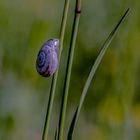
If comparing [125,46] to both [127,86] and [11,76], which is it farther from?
[11,76]

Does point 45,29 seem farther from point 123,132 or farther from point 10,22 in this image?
point 123,132

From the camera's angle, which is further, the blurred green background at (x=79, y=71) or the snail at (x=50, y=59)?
the blurred green background at (x=79, y=71)

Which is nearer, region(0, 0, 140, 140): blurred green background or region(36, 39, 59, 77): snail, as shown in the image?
region(36, 39, 59, 77): snail

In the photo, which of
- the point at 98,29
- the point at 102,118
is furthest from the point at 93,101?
the point at 98,29

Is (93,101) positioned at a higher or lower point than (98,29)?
lower

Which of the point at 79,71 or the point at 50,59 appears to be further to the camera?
the point at 79,71

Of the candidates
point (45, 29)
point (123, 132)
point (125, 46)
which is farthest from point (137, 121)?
point (45, 29)
